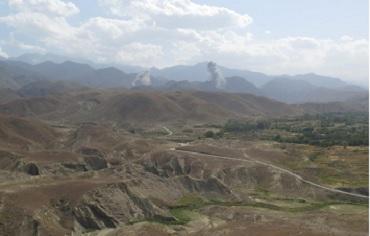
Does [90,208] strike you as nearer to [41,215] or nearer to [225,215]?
[41,215]

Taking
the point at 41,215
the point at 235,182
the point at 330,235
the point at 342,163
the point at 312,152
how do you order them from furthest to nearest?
the point at 312,152
the point at 342,163
the point at 235,182
the point at 41,215
the point at 330,235

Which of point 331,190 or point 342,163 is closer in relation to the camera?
point 331,190

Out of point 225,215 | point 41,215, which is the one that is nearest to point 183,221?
point 225,215

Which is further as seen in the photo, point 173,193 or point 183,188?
point 183,188

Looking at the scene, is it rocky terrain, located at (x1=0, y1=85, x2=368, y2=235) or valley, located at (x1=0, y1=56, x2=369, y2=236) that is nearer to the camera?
rocky terrain, located at (x1=0, y1=85, x2=368, y2=235)

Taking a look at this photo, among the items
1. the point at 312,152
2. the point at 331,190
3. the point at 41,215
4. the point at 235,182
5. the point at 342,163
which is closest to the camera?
the point at 41,215

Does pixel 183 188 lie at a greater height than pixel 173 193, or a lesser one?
greater

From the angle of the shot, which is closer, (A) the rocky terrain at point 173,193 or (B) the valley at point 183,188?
(A) the rocky terrain at point 173,193

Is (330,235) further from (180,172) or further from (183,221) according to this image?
(180,172)

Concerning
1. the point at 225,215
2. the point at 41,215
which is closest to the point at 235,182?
the point at 225,215
